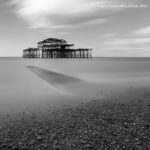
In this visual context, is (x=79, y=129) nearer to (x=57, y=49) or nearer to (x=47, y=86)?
(x=47, y=86)

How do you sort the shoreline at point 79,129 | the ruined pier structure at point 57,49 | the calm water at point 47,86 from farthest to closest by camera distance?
the ruined pier structure at point 57,49
the calm water at point 47,86
the shoreline at point 79,129

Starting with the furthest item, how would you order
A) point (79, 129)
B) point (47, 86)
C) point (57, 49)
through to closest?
1. point (57, 49)
2. point (47, 86)
3. point (79, 129)

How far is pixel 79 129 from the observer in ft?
18.6

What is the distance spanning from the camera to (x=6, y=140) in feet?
16.4

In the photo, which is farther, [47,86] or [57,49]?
[57,49]

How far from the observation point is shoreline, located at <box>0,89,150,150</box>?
15.5ft

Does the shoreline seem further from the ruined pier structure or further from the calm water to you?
the ruined pier structure

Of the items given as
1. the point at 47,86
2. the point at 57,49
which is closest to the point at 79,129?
the point at 47,86

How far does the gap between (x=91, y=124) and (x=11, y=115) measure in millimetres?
3536

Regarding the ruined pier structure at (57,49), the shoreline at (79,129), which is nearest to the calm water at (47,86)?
the shoreline at (79,129)

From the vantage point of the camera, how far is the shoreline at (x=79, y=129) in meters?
4.73

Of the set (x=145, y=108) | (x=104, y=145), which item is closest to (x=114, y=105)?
(x=145, y=108)

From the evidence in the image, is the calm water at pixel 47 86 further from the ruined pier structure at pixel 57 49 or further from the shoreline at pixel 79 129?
the ruined pier structure at pixel 57 49

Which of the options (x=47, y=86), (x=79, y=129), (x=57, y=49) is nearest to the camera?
(x=79, y=129)
